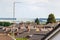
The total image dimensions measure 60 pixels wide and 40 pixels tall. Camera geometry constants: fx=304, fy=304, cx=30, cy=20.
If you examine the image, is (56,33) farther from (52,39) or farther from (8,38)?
(8,38)

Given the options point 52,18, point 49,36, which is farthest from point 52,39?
point 52,18

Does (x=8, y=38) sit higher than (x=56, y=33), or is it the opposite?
(x=56, y=33)

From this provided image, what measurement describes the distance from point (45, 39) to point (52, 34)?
510mm

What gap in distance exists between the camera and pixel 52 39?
52.5 feet

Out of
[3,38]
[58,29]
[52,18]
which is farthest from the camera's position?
[52,18]

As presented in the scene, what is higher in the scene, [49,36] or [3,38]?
[49,36]

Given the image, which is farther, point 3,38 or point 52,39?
point 3,38

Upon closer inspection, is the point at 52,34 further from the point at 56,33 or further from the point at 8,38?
the point at 8,38

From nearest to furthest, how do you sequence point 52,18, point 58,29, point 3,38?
point 58,29 < point 3,38 < point 52,18

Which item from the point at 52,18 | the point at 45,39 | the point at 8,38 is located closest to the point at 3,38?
the point at 8,38

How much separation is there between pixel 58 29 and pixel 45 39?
97 cm

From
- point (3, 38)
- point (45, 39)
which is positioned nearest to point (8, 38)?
point (3, 38)

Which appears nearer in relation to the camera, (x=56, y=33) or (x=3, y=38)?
(x=56, y=33)

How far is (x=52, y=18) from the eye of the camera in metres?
123
